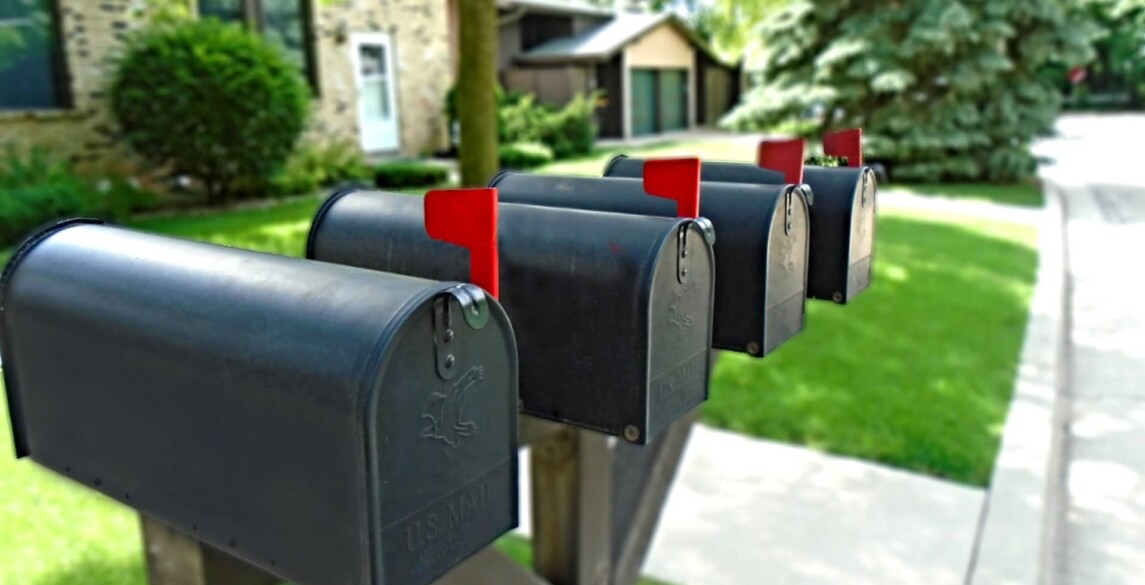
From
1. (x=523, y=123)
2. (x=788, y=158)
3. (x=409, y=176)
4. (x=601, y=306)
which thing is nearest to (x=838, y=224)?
(x=788, y=158)

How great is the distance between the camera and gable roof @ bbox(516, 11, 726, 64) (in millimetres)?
22266

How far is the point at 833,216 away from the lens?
52.3 inches

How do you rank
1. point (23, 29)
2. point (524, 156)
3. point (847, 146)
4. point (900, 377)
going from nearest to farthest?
point (847, 146)
point (900, 377)
point (23, 29)
point (524, 156)

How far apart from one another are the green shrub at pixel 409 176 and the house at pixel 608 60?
10125 mm

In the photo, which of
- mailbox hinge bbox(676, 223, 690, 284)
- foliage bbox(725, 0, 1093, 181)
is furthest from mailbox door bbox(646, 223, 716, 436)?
foliage bbox(725, 0, 1093, 181)

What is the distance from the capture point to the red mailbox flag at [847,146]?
1439 millimetres

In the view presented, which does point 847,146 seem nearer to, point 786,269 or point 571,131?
point 786,269

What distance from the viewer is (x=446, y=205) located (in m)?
0.82

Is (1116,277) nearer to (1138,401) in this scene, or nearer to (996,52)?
(1138,401)

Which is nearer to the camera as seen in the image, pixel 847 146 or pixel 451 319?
pixel 451 319

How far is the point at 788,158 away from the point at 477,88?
3.38 meters

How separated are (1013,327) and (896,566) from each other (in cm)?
342

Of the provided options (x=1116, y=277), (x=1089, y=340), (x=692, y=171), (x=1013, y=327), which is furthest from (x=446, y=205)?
(x=1116, y=277)

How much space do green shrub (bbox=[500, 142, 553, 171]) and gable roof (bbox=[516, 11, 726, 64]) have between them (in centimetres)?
601
